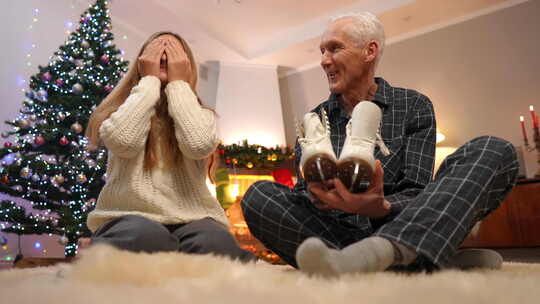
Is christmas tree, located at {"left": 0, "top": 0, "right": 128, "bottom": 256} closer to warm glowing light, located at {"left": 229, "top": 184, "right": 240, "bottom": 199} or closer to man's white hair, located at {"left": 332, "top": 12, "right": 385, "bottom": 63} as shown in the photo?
warm glowing light, located at {"left": 229, "top": 184, "right": 240, "bottom": 199}

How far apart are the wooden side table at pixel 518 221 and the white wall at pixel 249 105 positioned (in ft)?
7.59

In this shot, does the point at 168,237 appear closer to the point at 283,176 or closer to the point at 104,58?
the point at 104,58

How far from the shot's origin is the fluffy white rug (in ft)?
1.24

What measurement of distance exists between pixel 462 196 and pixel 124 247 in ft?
2.12

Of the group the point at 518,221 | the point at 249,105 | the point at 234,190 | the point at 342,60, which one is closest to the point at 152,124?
the point at 342,60

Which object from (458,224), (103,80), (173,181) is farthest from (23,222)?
(458,224)

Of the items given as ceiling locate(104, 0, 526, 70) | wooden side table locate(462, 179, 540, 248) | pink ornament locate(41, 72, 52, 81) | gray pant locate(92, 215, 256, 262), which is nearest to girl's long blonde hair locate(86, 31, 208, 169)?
gray pant locate(92, 215, 256, 262)

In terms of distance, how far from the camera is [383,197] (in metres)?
0.70

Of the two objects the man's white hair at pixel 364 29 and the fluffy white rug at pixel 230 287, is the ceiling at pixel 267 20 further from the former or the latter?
the fluffy white rug at pixel 230 287

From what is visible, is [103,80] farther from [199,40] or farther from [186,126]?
[186,126]

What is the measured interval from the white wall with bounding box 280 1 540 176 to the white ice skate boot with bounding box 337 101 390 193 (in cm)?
312

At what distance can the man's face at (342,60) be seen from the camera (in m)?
1.09

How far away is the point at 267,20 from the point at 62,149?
238 centimetres

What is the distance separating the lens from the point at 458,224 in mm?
643
